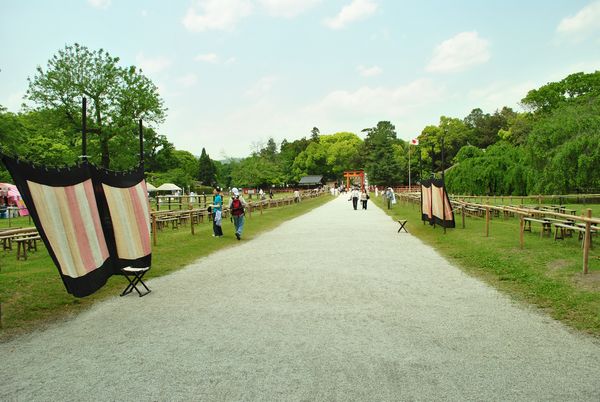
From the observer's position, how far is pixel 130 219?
6.78 meters

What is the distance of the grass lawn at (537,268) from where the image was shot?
5.34 meters

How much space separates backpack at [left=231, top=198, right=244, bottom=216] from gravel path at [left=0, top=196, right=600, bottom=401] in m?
6.25

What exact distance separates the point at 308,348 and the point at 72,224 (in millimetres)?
3428

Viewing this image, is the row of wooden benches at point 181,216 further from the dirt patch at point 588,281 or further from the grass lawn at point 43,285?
the dirt patch at point 588,281

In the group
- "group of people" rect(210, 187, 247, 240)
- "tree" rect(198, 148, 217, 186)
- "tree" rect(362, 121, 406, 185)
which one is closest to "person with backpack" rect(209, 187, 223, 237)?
"group of people" rect(210, 187, 247, 240)

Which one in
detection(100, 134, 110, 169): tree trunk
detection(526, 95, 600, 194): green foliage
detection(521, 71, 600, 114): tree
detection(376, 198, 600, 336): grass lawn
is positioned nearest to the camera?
detection(376, 198, 600, 336): grass lawn

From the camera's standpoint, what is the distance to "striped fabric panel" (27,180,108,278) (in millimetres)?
4988

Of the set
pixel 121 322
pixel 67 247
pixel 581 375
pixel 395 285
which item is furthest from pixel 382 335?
pixel 67 247

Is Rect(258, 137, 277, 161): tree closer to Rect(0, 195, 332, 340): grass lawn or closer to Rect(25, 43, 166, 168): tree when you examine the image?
Rect(25, 43, 166, 168): tree

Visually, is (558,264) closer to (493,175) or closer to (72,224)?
(72,224)

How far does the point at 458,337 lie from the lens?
4.33m

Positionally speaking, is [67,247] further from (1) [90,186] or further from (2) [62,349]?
(2) [62,349]

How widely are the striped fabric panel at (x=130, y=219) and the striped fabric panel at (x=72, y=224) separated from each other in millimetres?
545

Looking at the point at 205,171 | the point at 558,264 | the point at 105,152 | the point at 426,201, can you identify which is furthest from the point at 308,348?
the point at 205,171
